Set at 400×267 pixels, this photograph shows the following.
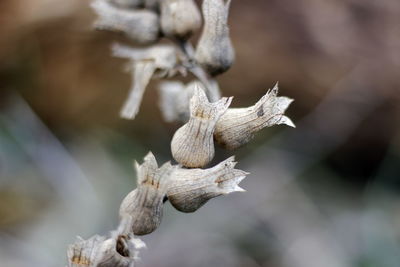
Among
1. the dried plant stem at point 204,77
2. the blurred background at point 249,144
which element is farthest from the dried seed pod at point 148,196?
the blurred background at point 249,144

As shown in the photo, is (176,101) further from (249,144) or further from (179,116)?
(249,144)

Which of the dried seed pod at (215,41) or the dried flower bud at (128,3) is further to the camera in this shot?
the dried flower bud at (128,3)

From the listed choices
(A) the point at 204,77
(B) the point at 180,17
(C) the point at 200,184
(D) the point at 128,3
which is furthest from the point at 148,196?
(D) the point at 128,3

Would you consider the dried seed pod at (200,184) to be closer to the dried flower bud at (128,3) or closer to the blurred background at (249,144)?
the dried flower bud at (128,3)

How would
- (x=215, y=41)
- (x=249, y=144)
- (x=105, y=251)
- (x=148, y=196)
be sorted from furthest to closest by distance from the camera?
(x=249, y=144)
(x=215, y=41)
(x=148, y=196)
(x=105, y=251)

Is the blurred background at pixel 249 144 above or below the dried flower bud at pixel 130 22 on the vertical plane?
below

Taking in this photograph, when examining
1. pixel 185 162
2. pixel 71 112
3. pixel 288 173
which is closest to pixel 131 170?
pixel 71 112

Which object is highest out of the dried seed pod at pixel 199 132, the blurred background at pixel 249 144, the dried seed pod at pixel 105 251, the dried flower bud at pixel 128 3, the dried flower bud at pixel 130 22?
the dried flower bud at pixel 128 3
